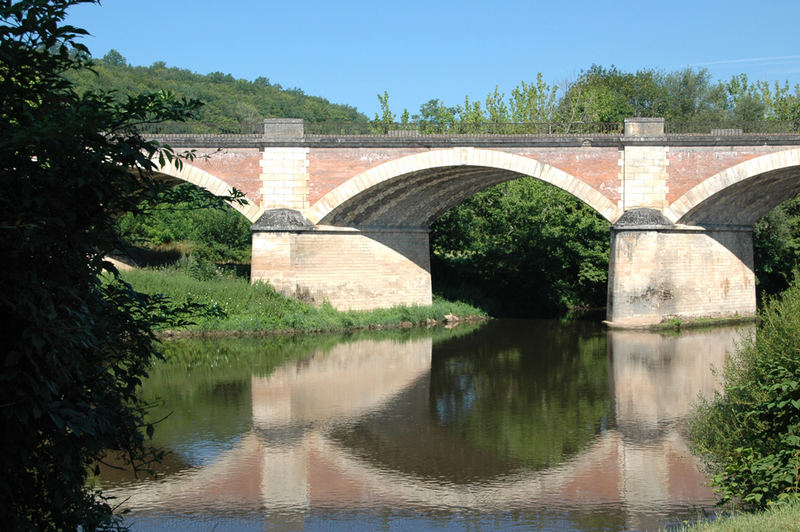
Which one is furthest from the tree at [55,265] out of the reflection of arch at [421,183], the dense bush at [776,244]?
the dense bush at [776,244]

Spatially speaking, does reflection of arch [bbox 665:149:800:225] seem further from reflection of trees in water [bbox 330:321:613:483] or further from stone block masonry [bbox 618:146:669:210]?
reflection of trees in water [bbox 330:321:613:483]

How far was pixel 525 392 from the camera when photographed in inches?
602

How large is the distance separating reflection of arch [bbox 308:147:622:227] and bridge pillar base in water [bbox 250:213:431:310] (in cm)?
49

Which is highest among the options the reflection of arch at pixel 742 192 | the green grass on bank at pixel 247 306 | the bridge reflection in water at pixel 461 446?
the reflection of arch at pixel 742 192

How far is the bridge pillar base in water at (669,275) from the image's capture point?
2189 cm

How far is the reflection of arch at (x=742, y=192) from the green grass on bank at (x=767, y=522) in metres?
15.4

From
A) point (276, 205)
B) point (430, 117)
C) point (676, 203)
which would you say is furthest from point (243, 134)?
point (430, 117)

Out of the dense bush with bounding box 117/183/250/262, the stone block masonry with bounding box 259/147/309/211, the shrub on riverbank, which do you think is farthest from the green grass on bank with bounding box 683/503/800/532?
the dense bush with bounding box 117/183/250/262

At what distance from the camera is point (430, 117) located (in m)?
49.3

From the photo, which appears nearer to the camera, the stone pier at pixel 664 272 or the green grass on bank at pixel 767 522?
the green grass on bank at pixel 767 522

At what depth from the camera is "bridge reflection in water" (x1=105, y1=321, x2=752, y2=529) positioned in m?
9.04

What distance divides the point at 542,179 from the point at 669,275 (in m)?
3.98

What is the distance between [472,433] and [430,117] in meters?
38.5

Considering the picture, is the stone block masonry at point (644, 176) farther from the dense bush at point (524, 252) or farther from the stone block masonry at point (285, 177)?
the stone block masonry at point (285, 177)
